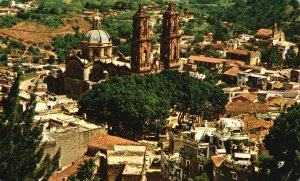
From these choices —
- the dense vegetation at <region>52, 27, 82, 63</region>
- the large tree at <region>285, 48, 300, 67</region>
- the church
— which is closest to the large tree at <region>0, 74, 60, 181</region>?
the church

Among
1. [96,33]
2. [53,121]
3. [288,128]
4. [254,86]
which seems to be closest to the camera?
[288,128]

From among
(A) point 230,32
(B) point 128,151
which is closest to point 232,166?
(B) point 128,151

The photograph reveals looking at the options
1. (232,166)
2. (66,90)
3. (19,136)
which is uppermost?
(19,136)

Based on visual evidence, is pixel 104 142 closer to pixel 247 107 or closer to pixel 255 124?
pixel 255 124

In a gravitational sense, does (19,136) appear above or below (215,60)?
above

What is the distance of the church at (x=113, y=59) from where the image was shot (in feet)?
163

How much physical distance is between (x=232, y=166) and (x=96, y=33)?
32.6 meters

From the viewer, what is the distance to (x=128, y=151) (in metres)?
28.3

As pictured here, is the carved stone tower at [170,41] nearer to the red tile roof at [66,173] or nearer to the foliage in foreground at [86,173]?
the red tile roof at [66,173]

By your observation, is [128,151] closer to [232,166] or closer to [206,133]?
[206,133]

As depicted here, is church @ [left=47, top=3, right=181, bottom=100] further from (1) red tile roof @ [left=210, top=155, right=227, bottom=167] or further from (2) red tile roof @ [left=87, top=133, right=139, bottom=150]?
(1) red tile roof @ [left=210, top=155, right=227, bottom=167]

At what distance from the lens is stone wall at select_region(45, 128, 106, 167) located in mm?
30297

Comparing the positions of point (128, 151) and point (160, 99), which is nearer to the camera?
point (128, 151)

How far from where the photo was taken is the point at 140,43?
162ft
